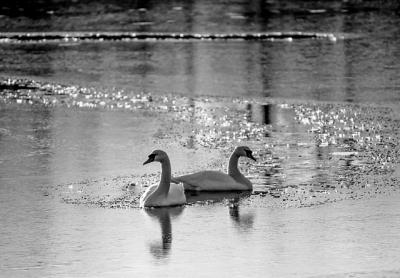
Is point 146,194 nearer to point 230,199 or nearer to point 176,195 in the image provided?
point 176,195

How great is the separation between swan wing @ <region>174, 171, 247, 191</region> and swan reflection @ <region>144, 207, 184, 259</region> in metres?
0.90

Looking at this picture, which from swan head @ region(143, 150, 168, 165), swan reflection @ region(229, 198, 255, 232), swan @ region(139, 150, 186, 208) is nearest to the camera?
swan reflection @ region(229, 198, 255, 232)

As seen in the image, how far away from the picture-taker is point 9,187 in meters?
15.6

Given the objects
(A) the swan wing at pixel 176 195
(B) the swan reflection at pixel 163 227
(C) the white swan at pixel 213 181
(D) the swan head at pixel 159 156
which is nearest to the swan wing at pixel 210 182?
(C) the white swan at pixel 213 181

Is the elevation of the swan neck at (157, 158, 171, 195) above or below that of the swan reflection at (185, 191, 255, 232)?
above

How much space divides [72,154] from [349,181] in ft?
14.8

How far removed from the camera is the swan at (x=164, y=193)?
1438 cm

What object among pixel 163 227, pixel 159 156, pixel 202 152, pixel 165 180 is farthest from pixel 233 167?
pixel 163 227

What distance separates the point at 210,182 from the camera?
50.0 feet

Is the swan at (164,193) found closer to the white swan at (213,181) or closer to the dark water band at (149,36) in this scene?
the white swan at (213,181)

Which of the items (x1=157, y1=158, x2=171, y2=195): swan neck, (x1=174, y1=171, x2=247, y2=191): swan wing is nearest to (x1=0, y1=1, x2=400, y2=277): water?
(x1=174, y1=171, x2=247, y2=191): swan wing

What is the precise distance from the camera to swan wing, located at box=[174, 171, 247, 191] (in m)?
15.2

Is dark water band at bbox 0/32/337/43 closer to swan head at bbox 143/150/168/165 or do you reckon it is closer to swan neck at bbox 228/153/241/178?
swan neck at bbox 228/153/241/178

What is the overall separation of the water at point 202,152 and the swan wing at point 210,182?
0.13 metres
